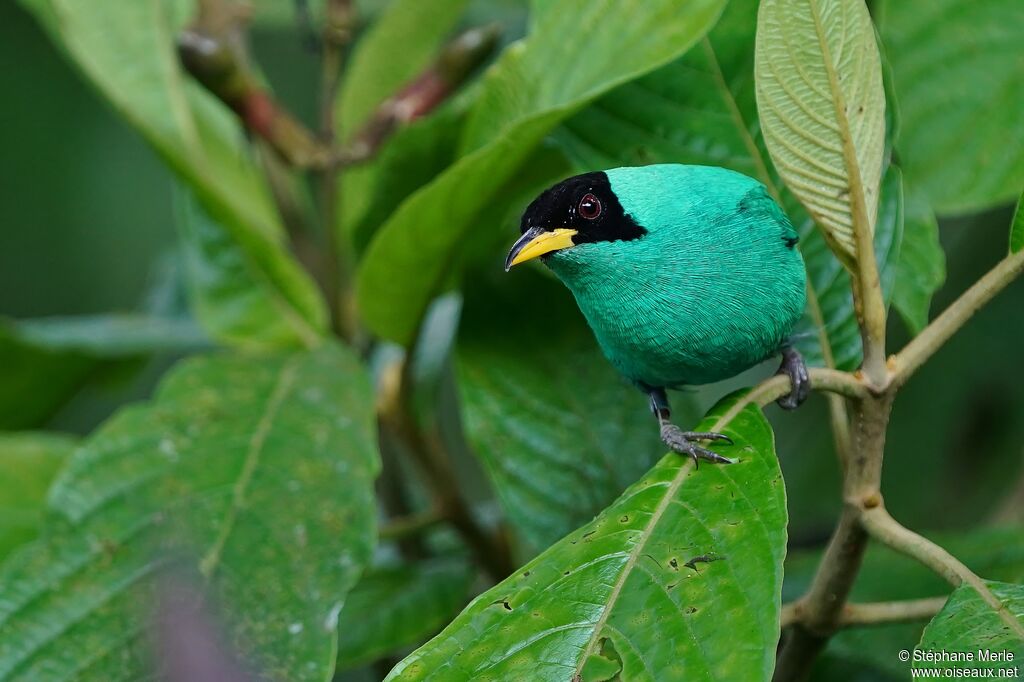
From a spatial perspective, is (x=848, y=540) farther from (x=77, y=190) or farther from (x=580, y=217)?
(x=77, y=190)

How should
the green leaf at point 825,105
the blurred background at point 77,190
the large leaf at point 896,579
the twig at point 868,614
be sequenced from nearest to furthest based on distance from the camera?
the green leaf at point 825,105 < the twig at point 868,614 < the large leaf at point 896,579 < the blurred background at point 77,190

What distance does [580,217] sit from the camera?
58.8 inches

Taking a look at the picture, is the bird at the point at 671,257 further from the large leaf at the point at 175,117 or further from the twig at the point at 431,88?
the large leaf at the point at 175,117

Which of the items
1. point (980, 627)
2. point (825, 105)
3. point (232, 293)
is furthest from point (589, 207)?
point (232, 293)

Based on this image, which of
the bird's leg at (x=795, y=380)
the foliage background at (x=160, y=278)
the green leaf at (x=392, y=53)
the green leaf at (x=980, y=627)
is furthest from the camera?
the foliage background at (x=160, y=278)

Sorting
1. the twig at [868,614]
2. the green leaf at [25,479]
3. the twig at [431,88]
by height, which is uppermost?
the twig at [431,88]

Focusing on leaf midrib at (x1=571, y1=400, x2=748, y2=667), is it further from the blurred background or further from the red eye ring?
the blurred background

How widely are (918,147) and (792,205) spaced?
0.53 meters

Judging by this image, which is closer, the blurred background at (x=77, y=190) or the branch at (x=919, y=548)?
the branch at (x=919, y=548)

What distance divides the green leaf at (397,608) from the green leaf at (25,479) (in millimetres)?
638

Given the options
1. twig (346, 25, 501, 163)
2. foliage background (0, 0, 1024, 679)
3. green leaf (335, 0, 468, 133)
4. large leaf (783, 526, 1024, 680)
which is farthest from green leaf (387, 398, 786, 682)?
foliage background (0, 0, 1024, 679)

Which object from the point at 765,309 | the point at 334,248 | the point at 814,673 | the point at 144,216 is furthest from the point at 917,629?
the point at 144,216

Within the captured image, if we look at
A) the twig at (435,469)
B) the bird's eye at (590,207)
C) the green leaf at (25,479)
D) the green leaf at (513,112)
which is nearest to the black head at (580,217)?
the bird's eye at (590,207)

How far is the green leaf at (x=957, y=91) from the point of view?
199 centimetres
